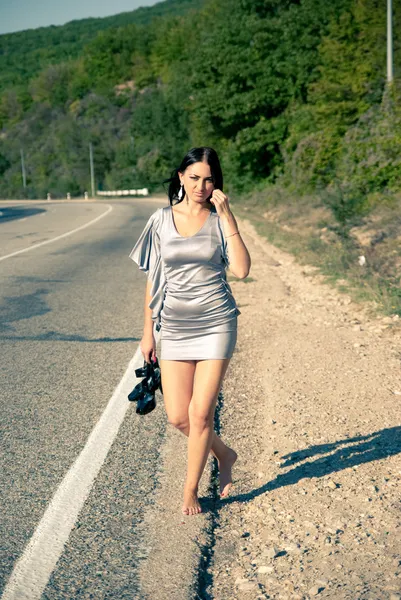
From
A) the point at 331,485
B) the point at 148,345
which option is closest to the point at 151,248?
the point at 148,345

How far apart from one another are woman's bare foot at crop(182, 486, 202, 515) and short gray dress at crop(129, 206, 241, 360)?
0.68 meters

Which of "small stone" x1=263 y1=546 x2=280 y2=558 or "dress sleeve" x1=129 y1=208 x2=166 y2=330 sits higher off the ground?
"dress sleeve" x1=129 y1=208 x2=166 y2=330

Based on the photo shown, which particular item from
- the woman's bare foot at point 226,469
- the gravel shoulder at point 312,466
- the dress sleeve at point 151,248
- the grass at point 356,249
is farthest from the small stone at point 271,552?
the grass at point 356,249

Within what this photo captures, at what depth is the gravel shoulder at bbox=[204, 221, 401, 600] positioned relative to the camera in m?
3.33

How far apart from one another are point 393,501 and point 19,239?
64.7 ft

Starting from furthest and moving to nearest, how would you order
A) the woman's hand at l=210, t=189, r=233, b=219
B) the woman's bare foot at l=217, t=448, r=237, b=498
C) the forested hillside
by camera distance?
the forested hillside → the woman's bare foot at l=217, t=448, r=237, b=498 → the woman's hand at l=210, t=189, r=233, b=219

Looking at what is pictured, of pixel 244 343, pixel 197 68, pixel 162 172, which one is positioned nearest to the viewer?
pixel 244 343

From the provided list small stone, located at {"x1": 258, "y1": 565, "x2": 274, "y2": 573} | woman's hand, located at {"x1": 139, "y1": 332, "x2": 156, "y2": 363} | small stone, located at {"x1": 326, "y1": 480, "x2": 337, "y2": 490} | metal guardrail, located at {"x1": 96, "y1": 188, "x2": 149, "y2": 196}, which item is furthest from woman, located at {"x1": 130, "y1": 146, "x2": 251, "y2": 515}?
metal guardrail, located at {"x1": 96, "y1": 188, "x2": 149, "y2": 196}

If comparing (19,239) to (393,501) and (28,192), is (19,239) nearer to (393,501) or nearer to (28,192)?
(393,501)

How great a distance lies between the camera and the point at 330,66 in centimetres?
3106

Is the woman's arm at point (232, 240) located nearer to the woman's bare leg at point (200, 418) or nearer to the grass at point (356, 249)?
the woman's bare leg at point (200, 418)

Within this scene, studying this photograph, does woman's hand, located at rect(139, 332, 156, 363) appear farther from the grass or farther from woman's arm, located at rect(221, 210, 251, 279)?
the grass

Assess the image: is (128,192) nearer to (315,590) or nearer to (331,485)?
(331,485)

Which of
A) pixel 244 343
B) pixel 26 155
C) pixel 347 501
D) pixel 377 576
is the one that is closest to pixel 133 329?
pixel 244 343
